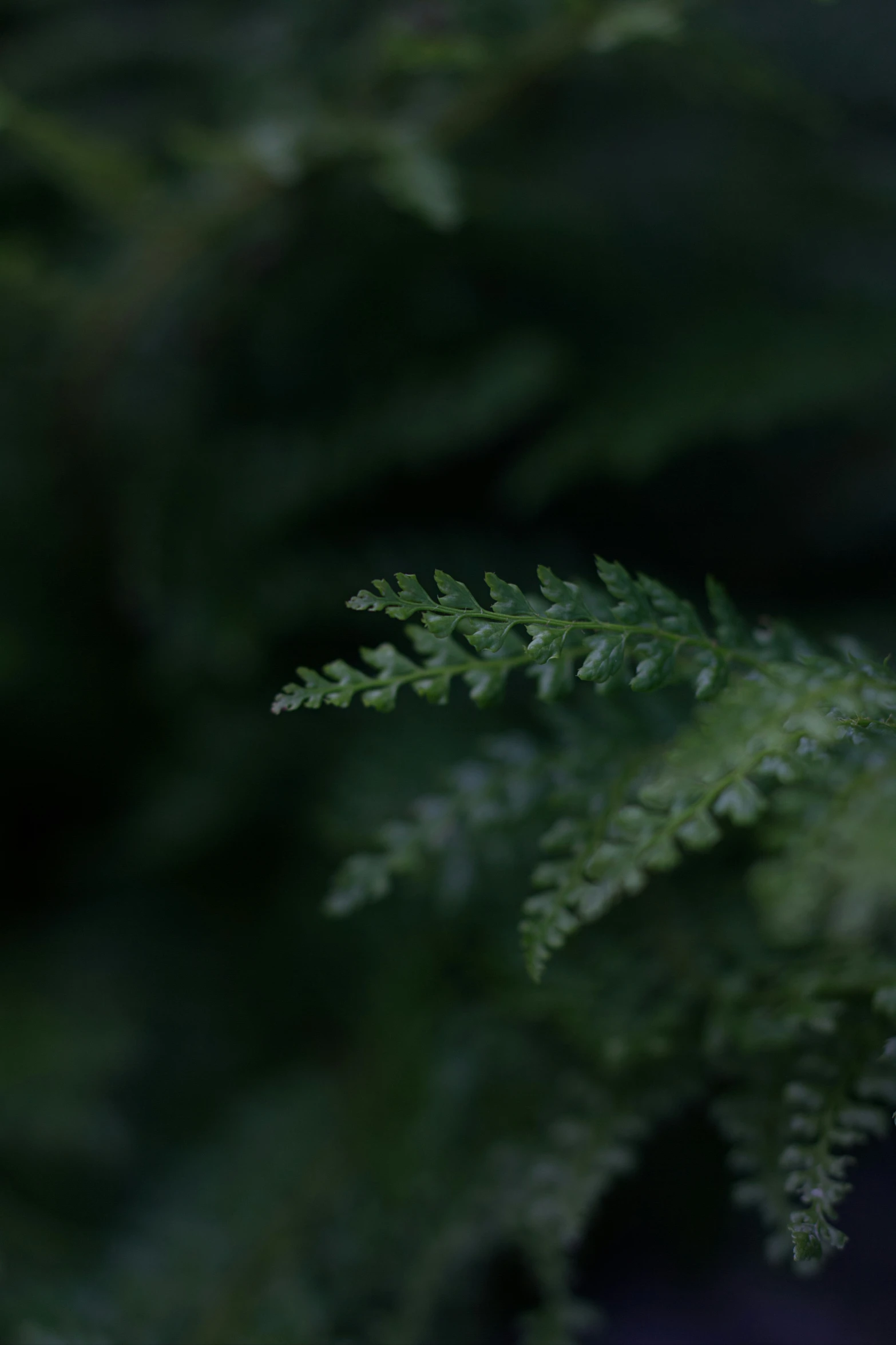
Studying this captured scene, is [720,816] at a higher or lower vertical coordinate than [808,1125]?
higher

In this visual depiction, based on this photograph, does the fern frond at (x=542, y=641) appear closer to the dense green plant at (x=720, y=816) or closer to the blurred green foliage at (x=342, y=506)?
the dense green plant at (x=720, y=816)

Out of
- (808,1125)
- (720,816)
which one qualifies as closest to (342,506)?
(720,816)

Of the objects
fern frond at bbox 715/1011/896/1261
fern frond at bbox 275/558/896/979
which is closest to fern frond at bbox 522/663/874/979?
fern frond at bbox 275/558/896/979

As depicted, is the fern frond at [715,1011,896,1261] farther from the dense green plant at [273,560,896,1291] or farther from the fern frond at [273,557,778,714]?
the fern frond at [273,557,778,714]

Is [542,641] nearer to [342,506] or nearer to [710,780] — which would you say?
[710,780]

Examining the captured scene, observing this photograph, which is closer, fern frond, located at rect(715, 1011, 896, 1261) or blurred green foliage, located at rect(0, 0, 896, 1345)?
fern frond, located at rect(715, 1011, 896, 1261)

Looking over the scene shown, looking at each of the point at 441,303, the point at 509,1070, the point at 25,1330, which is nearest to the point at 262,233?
the point at 441,303
